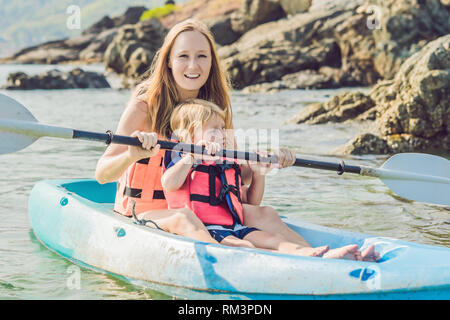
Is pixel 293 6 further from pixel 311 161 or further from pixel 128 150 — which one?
pixel 128 150

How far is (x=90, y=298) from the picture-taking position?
2.86 m

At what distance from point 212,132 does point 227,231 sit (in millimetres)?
472

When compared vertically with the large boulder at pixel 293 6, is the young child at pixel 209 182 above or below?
below

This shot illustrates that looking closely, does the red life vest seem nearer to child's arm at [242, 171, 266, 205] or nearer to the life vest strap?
the life vest strap

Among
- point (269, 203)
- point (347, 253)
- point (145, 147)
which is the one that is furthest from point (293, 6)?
point (347, 253)

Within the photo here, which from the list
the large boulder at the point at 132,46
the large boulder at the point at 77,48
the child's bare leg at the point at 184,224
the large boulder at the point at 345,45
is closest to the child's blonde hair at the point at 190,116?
the child's bare leg at the point at 184,224

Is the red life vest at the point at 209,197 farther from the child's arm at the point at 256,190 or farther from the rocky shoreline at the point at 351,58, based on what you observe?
the rocky shoreline at the point at 351,58

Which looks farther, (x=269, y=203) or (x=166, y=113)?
(x=269, y=203)

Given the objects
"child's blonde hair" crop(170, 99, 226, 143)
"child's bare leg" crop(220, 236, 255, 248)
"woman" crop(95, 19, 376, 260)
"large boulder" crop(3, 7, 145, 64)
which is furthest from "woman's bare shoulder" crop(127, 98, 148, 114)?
"large boulder" crop(3, 7, 145, 64)

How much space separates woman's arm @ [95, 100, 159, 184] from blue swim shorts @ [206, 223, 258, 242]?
1.52ft

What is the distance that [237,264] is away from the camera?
259 cm

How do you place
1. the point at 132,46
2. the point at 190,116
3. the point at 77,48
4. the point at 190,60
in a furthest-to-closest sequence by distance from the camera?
the point at 77,48 → the point at 132,46 → the point at 190,60 → the point at 190,116

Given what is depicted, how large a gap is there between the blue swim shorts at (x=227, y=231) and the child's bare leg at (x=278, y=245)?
0.12ft

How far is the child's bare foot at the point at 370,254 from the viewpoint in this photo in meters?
2.55
